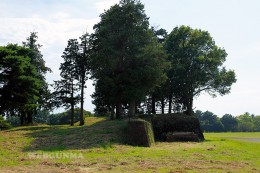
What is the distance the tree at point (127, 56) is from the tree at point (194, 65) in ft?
29.7

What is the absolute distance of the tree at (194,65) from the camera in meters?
42.6

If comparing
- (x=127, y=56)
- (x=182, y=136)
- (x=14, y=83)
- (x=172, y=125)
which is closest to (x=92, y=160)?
(x=182, y=136)

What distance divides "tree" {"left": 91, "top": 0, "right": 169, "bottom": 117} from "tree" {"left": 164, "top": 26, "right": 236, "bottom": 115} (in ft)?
29.7

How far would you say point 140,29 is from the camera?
3353 centimetres

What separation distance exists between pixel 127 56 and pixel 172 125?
966cm

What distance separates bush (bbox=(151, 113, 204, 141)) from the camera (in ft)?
92.0

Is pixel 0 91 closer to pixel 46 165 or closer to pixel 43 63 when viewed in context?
pixel 43 63

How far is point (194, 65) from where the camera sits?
43.5 meters

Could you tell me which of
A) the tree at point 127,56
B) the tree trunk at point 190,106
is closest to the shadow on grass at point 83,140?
the tree at point 127,56

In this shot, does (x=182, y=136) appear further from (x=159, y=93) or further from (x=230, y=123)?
(x=230, y=123)

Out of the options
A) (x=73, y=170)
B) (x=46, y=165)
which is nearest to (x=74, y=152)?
(x=46, y=165)

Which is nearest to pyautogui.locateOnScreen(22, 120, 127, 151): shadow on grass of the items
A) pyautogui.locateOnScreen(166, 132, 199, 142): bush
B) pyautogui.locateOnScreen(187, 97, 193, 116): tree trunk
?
pyautogui.locateOnScreen(166, 132, 199, 142): bush

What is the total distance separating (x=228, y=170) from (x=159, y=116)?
18.2 m

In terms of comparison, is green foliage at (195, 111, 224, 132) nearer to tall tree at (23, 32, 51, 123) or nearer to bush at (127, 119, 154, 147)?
tall tree at (23, 32, 51, 123)
